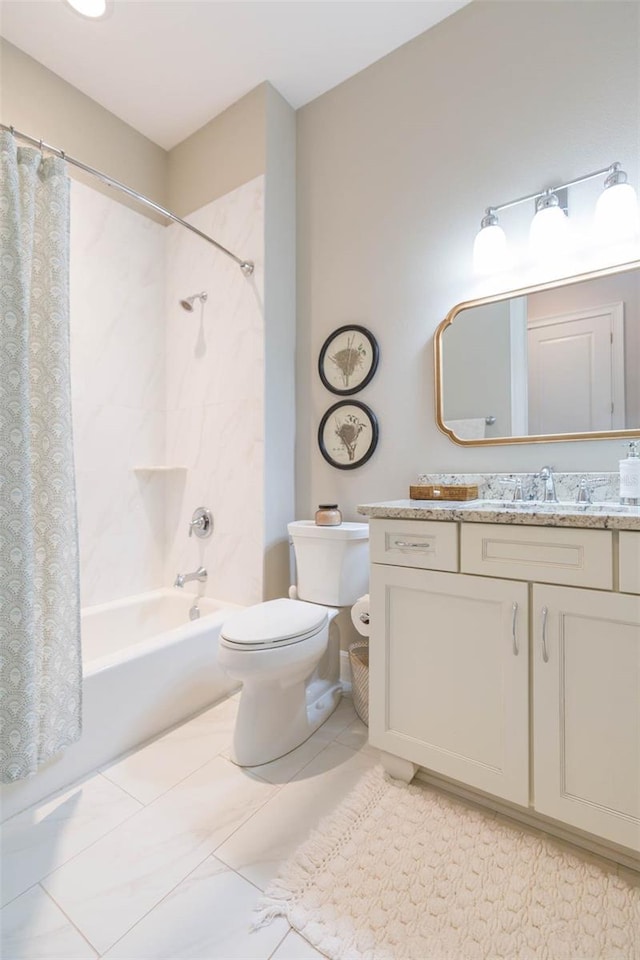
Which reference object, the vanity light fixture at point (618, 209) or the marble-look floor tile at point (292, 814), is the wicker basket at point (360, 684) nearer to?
the marble-look floor tile at point (292, 814)

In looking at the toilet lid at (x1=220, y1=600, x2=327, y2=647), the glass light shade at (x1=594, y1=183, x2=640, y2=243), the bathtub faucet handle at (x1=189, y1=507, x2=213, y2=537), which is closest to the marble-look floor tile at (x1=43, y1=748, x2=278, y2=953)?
the toilet lid at (x1=220, y1=600, x2=327, y2=647)

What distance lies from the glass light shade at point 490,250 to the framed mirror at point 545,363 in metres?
0.12

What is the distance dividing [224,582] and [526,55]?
2.55 meters

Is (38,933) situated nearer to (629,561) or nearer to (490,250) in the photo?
(629,561)

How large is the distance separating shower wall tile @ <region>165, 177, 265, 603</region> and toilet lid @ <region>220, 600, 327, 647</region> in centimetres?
43

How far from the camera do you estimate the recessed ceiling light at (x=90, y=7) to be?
1688 millimetres

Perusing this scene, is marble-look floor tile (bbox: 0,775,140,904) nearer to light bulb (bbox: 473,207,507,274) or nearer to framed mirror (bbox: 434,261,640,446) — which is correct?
framed mirror (bbox: 434,261,640,446)

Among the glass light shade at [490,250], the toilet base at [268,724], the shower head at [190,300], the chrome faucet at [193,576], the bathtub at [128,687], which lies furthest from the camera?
the shower head at [190,300]

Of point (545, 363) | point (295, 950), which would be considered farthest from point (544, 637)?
point (545, 363)

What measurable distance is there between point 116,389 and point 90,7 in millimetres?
1532

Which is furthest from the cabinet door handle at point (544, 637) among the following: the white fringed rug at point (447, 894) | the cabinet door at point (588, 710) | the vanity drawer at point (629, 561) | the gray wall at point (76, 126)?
the gray wall at point (76, 126)

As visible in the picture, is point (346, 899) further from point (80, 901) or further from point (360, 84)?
point (360, 84)

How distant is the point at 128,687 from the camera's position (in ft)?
5.00

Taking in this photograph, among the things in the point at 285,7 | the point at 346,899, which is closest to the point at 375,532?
the point at 346,899
